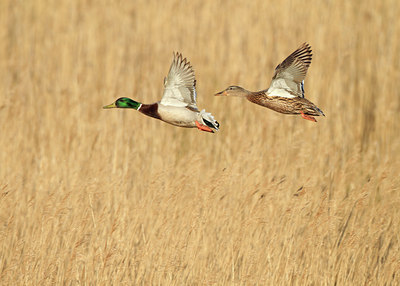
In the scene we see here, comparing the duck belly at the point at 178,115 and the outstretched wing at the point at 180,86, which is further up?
the outstretched wing at the point at 180,86

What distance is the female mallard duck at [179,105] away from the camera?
2051 millimetres

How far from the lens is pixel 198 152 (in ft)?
17.6

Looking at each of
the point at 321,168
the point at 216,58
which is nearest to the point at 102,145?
the point at 216,58

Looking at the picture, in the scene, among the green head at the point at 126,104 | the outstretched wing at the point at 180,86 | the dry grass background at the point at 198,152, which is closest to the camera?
the green head at the point at 126,104

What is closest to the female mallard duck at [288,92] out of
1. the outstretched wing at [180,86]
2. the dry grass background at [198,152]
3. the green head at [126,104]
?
the outstretched wing at [180,86]

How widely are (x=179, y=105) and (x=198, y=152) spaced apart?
3.17m

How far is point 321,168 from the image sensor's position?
16.4ft

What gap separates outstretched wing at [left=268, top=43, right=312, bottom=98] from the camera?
2215mm

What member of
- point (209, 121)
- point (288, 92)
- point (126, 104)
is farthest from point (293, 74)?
point (126, 104)

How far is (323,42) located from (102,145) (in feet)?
7.29

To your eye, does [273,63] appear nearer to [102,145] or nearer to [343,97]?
[343,97]

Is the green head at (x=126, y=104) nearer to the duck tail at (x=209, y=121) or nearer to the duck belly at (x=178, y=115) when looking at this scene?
the duck belly at (x=178, y=115)

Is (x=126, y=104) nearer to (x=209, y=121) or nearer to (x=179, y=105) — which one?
(x=179, y=105)

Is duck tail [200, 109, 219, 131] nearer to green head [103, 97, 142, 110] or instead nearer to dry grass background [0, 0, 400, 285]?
green head [103, 97, 142, 110]
